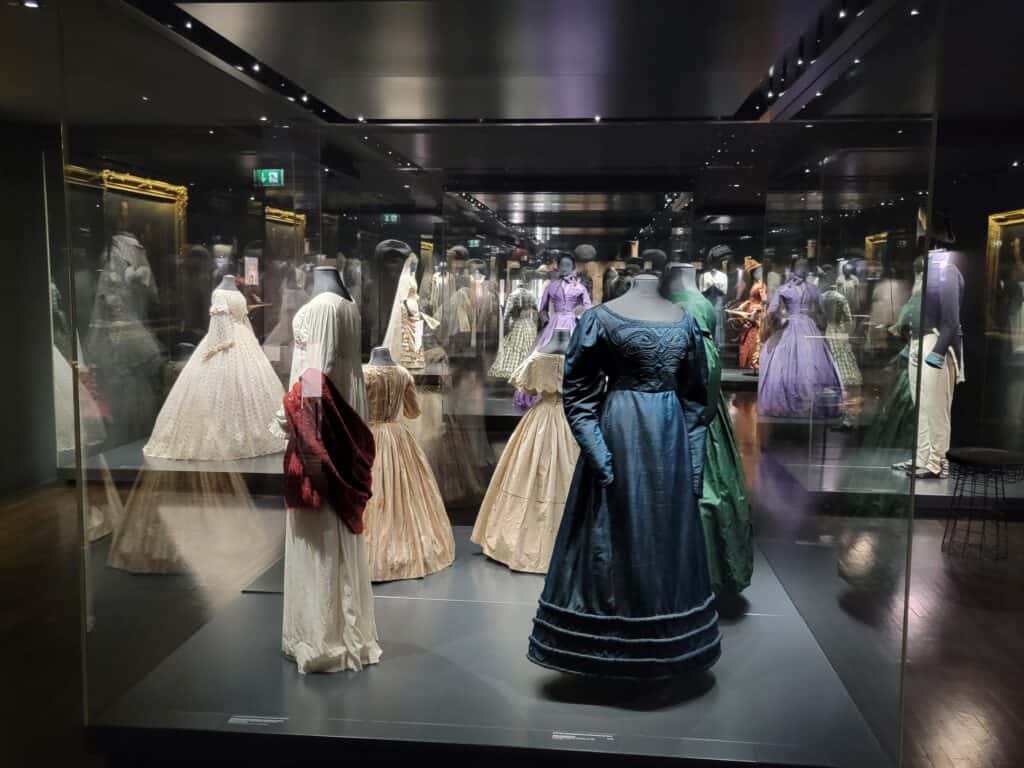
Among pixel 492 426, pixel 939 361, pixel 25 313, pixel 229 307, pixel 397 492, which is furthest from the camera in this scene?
pixel 25 313

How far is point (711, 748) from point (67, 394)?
481 centimetres

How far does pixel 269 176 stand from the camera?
3535mm

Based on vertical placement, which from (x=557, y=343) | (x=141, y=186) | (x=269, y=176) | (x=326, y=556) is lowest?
(x=326, y=556)

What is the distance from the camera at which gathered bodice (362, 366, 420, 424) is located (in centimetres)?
387

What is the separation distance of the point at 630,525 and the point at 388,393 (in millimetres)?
1547

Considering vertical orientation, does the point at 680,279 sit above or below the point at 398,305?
above

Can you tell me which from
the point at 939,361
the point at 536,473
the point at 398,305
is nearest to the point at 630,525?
the point at 536,473

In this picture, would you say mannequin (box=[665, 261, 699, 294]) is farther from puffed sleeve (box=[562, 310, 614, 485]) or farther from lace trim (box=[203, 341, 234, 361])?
lace trim (box=[203, 341, 234, 361])

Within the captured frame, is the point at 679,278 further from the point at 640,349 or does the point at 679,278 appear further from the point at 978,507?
the point at 978,507

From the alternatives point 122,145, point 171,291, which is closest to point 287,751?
point 171,291

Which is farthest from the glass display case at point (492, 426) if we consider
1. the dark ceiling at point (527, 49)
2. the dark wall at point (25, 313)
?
the dark wall at point (25, 313)

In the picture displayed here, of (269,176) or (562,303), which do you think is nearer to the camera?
(269,176)

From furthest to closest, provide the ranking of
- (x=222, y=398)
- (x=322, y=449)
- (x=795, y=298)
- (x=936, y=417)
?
1. (x=936, y=417)
2. (x=795, y=298)
3. (x=222, y=398)
4. (x=322, y=449)

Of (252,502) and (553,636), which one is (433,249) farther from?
(553,636)
